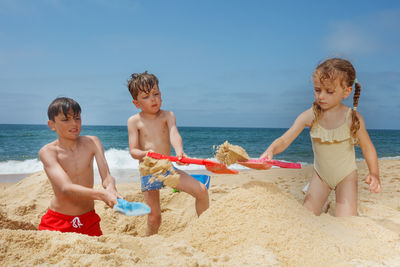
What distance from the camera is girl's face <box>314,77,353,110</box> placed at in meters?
2.40

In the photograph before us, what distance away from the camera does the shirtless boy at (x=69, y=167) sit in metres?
2.19

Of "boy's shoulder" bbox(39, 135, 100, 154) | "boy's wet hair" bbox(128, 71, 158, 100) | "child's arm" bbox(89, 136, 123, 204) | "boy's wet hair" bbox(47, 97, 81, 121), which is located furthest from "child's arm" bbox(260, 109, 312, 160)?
"boy's wet hair" bbox(47, 97, 81, 121)

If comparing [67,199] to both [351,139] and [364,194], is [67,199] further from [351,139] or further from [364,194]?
[364,194]

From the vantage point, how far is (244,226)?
172cm

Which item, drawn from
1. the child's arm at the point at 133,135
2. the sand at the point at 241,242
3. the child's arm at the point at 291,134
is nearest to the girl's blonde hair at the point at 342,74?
the child's arm at the point at 291,134

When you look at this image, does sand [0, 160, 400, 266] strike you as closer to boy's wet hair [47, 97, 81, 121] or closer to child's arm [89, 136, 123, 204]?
child's arm [89, 136, 123, 204]

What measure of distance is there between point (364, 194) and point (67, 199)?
332cm

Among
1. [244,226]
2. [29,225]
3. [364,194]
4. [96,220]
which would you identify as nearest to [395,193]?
[364,194]

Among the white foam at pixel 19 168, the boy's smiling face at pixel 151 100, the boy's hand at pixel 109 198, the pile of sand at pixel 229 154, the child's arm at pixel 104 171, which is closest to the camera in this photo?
the boy's hand at pixel 109 198

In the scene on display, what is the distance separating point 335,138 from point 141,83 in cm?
168

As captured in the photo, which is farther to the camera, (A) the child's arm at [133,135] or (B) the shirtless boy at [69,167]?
(A) the child's arm at [133,135]

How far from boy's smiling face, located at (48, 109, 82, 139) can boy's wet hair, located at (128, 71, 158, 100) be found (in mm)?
493

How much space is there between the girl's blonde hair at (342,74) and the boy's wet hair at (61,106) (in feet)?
6.17

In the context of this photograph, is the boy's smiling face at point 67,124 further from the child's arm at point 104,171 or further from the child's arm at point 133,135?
the child's arm at point 133,135
